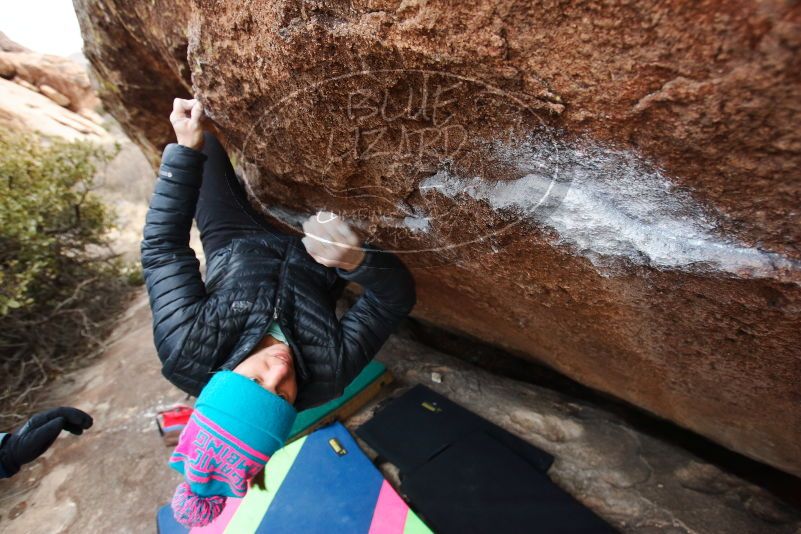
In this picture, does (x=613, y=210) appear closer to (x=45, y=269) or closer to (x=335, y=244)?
(x=335, y=244)

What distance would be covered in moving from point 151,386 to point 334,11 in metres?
3.20

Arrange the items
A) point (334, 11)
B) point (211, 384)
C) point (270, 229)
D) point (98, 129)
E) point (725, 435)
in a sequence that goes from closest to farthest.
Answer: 1. point (334, 11)
2. point (211, 384)
3. point (725, 435)
4. point (270, 229)
5. point (98, 129)

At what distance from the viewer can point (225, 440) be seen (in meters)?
1.33

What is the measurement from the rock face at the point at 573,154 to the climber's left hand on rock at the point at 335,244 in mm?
83

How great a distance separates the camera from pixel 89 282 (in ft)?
14.1

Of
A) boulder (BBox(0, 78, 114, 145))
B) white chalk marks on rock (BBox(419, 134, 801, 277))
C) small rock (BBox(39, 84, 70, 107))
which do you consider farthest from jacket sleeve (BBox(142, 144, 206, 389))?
small rock (BBox(39, 84, 70, 107))

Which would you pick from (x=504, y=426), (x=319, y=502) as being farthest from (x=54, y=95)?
(x=504, y=426)

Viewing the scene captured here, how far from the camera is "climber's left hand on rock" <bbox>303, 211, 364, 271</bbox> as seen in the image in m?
1.79

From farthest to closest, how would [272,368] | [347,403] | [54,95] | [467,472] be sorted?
1. [54,95]
2. [347,403]
3. [467,472]
4. [272,368]

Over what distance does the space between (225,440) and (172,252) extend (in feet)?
2.80

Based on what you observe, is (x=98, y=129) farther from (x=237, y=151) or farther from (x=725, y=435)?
(x=725, y=435)

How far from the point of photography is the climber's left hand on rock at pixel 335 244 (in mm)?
1794

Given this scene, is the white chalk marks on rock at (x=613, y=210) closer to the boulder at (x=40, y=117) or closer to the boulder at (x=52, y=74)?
the boulder at (x=40, y=117)

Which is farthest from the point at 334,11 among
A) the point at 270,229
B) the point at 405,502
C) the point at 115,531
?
the point at 115,531
